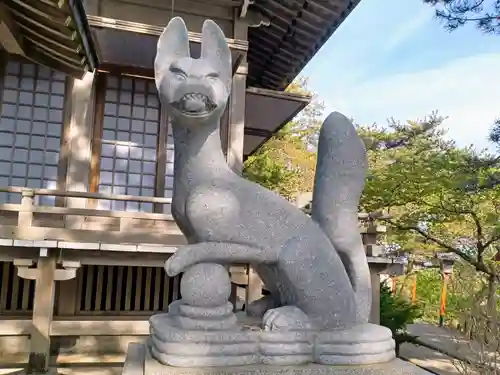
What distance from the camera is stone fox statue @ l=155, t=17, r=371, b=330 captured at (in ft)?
6.68

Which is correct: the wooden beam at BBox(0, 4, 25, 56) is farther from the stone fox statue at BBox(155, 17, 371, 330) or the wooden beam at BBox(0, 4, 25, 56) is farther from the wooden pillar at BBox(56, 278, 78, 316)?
the stone fox statue at BBox(155, 17, 371, 330)

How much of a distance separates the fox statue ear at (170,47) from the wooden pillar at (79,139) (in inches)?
194

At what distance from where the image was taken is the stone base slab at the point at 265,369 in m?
1.82

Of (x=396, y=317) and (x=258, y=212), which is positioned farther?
(x=396, y=317)

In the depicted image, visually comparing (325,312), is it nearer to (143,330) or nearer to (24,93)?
(143,330)

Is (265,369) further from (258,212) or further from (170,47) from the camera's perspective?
(170,47)

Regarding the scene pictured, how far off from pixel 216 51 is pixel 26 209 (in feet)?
14.3

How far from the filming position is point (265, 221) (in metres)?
2.12

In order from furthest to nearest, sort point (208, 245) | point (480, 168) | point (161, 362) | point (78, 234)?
point (480, 168) → point (78, 234) → point (208, 245) → point (161, 362)

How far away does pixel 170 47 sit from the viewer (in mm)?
2156

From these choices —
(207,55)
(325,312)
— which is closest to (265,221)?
(325,312)

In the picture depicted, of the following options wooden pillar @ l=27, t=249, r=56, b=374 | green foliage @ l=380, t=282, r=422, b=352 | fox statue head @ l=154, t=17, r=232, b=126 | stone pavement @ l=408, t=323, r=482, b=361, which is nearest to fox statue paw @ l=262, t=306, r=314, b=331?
fox statue head @ l=154, t=17, r=232, b=126

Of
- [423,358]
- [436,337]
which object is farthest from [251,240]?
[436,337]

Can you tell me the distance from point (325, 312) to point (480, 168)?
6296 mm
